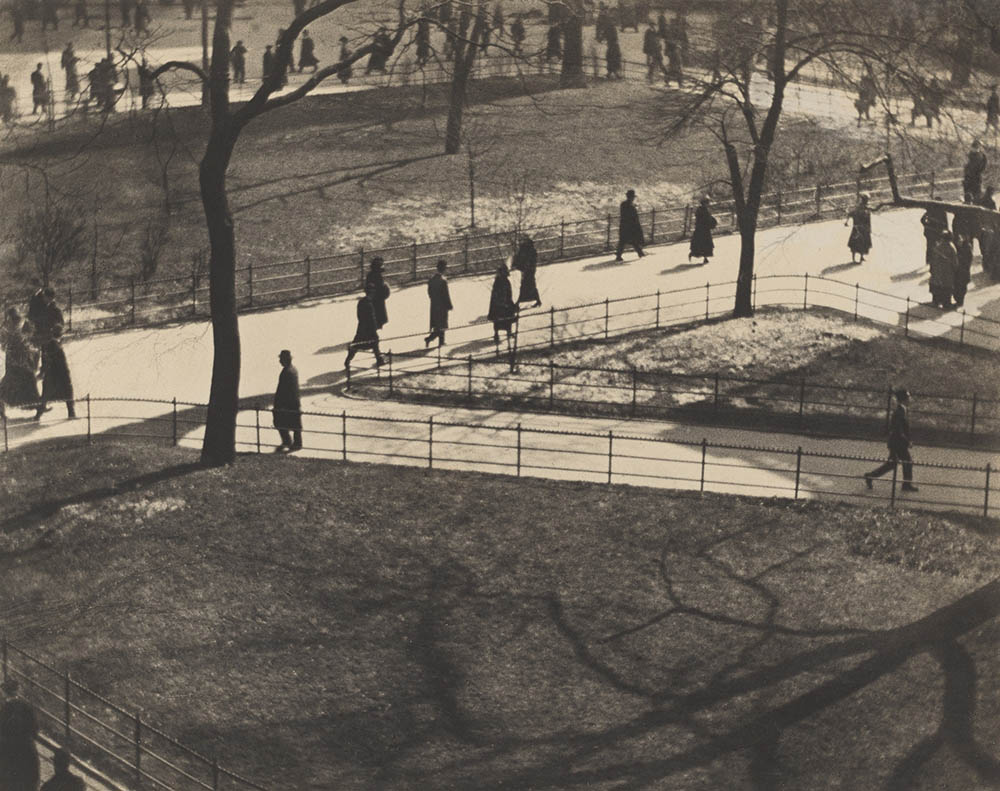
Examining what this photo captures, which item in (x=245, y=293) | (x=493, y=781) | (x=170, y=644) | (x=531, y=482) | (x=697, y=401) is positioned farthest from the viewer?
(x=245, y=293)

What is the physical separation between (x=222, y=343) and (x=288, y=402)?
4.43ft

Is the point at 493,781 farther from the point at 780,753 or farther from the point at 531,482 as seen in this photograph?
the point at 531,482

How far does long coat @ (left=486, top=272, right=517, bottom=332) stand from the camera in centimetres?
2739

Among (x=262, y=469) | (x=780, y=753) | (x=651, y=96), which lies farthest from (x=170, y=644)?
(x=651, y=96)

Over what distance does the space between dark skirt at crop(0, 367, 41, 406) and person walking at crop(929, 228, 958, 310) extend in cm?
1575

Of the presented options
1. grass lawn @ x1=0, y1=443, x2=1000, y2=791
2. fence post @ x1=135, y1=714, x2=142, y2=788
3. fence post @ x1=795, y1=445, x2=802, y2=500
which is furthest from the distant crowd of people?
fence post @ x1=795, y1=445, x2=802, y2=500

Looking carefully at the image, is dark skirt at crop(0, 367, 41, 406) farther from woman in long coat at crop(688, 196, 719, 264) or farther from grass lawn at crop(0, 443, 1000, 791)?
woman in long coat at crop(688, 196, 719, 264)

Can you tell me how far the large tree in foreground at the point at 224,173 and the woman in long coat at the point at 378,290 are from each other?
5.28 metres

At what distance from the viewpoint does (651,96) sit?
44531 millimetres

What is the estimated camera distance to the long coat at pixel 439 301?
26.8 metres

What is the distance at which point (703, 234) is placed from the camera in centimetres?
3241

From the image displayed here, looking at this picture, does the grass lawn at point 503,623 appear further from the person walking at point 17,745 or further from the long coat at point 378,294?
the long coat at point 378,294

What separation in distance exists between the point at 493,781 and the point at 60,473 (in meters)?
8.39

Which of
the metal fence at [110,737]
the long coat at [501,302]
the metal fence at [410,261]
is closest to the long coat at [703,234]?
the metal fence at [410,261]
